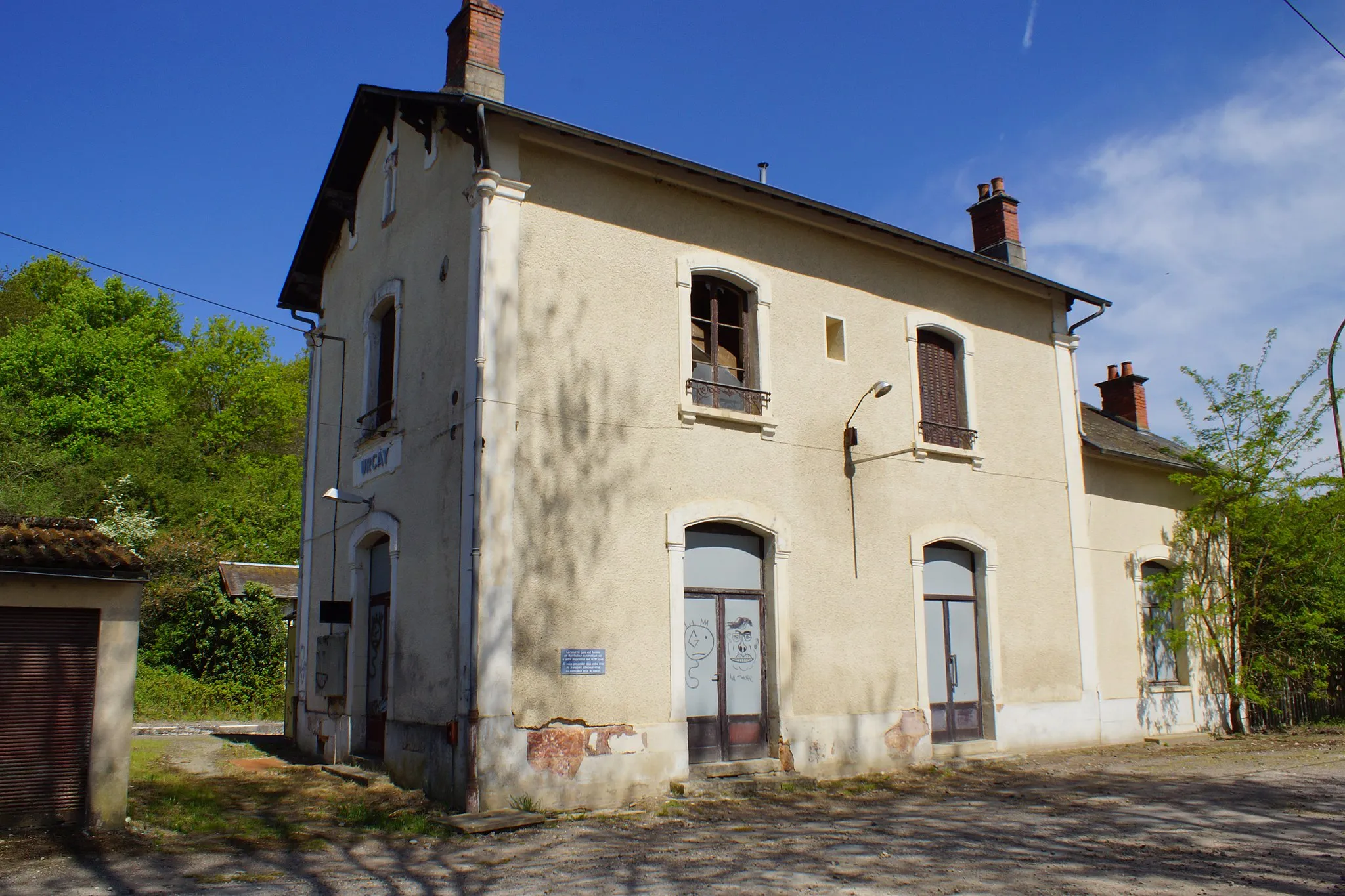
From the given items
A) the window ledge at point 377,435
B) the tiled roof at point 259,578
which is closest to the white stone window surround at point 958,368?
the window ledge at point 377,435

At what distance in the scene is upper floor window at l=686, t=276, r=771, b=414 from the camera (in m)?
10.7

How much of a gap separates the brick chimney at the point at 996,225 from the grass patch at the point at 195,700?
15.2 m

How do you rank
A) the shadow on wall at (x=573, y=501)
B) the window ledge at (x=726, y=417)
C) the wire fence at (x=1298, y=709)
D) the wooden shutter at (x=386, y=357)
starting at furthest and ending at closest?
1. the wire fence at (x=1298, y=709)
2. the wooden shutter at (x=386, y=357)
3. the window ledge at (x=726, y=417)
4. the shadow on wall at (x=573, y=501)

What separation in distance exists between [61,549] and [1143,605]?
44.6ft

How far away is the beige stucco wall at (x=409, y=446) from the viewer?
31.1 feet

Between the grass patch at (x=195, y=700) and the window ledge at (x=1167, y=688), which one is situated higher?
the window ledge at (x=1167, y=688)

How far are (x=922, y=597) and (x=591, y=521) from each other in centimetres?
459

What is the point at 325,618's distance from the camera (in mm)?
11359

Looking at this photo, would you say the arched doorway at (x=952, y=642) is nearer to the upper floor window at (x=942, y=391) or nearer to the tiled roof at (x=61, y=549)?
the upper floor window at (x=942, y=391)

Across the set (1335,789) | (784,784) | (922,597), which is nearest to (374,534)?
(784,784)

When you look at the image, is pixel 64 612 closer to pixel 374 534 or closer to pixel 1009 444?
pixel 374 534

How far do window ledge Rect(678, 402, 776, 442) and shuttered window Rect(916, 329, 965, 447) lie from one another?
2609 millimetres

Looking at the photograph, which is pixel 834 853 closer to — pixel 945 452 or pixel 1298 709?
pixel 945 452

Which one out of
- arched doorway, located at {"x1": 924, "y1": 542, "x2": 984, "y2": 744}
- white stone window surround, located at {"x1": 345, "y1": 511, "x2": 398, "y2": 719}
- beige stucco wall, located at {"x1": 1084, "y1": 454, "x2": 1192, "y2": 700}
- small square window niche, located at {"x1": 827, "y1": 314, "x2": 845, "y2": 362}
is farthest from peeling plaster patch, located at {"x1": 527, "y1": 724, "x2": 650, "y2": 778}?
beige stucco wall, located at {"x1": 1084, "y1": 454, "x2": 1192, "y2": 700}
